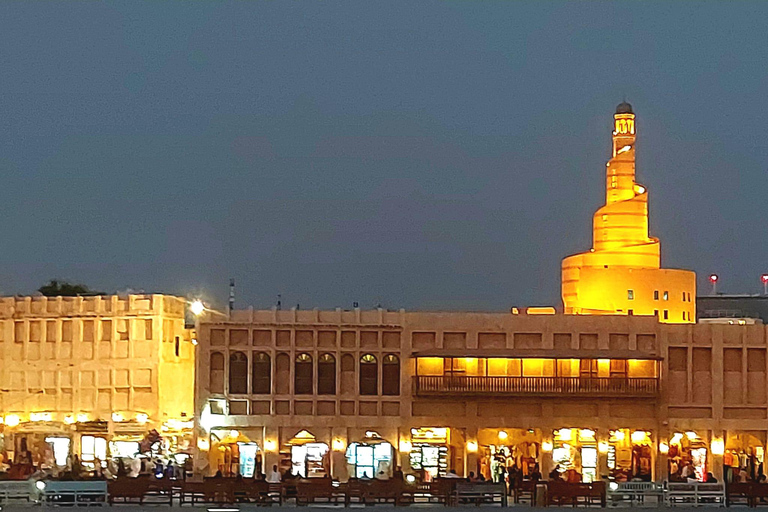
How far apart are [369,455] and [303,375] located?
3903 millimetres

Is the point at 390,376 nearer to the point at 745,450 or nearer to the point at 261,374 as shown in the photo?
the point at 261,374

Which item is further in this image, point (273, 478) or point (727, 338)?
point (727, 338)

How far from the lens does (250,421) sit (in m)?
58.9

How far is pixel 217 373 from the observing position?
2339 inches

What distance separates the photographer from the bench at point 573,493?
44.5 metres

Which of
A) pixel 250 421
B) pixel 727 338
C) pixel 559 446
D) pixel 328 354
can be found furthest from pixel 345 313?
pixel 727 338

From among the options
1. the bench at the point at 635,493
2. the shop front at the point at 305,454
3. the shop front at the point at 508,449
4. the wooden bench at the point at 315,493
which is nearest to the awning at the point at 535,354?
the shop front at the point at 508,449

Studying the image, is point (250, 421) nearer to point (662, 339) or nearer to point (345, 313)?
point (345, 313)

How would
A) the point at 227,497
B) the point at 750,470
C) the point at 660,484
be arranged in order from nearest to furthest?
1. the point at 227,497
2. the point at 660,484
3. the point at 750,470

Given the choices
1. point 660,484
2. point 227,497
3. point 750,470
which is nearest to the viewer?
point 227,497

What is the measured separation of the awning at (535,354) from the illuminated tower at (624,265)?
1002 inches

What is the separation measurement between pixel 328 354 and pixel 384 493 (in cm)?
1589

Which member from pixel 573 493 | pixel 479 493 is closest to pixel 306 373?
pixel 479 493

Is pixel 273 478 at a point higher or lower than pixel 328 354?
lower
